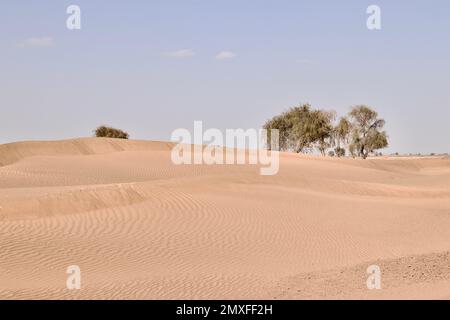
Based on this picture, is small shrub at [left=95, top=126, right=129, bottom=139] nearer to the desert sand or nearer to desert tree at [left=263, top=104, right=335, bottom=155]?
desert tree at [left=263, top=104, right=335, bottom=155]

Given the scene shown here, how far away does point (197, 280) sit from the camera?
12180mm

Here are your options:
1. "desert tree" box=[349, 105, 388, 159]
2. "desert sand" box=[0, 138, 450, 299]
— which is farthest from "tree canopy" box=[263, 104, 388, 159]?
"desert sand" box=[0, 138, 450, 299]

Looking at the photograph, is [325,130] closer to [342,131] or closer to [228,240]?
[342,131]

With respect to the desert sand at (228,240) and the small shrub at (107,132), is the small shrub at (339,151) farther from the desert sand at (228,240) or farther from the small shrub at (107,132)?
the desert sand at (228,240)

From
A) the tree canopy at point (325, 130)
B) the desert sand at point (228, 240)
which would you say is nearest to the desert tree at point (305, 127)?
the tree canopy at point (325, 130)

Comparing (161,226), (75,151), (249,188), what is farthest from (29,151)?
(161,226)

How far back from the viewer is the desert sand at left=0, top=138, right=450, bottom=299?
11328mm

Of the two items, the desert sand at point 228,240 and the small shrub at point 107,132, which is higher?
the small shrub at point 107,132

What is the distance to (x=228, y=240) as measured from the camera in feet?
54.7

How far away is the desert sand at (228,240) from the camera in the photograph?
11.3 meters
